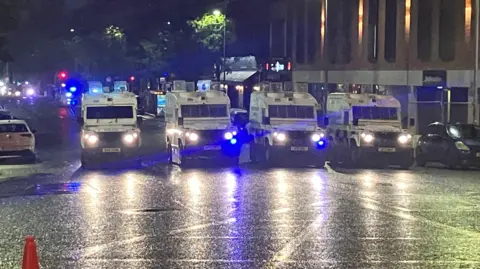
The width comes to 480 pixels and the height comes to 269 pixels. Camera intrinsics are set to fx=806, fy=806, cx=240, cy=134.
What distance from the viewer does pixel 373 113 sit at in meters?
29.8

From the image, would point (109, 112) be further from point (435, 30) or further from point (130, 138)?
point (435, 30)

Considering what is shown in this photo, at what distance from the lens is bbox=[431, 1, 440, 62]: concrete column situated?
152 ft

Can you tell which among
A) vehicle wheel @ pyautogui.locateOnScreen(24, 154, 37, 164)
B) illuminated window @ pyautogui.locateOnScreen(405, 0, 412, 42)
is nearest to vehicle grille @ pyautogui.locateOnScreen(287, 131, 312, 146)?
vehicle wheel @ pyautogui.locateOnScreen(24, 154, 37, 164)

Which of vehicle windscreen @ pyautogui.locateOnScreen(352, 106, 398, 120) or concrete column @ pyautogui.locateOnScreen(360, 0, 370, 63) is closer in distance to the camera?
vehicle windscreen @ pyautogui.locateOnScreen(352, 106, 398, 120)

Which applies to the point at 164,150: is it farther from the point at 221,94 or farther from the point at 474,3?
the point at 474,3

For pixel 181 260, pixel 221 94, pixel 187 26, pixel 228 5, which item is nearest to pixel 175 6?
pixel 187 26

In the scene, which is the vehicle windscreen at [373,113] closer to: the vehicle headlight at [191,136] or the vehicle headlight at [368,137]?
the vehicle headlight at [368,137]

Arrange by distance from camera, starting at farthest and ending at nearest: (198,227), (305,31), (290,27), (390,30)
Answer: (290,27)
(305,31)
(390,30)
(198,227)

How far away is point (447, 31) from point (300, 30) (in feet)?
70.5

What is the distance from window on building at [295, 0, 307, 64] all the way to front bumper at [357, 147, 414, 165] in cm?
3737

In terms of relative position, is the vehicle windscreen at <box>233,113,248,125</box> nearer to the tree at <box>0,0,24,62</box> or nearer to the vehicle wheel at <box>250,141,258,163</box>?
the vehicle wheel at <box>250,141,258,163</box>

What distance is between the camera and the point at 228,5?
238 feet

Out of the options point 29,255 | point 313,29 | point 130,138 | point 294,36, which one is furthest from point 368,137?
point 294,36

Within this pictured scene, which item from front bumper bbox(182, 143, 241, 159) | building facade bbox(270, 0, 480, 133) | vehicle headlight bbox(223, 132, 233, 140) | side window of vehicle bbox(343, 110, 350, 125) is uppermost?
building facade bbox(270, 0, 480, 133)
